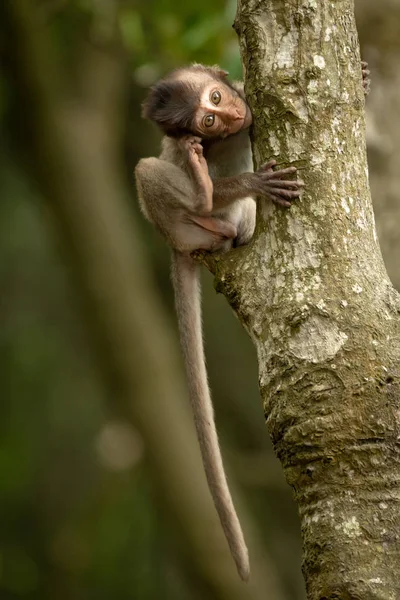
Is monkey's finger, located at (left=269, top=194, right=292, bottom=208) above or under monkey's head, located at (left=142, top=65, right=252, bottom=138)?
under

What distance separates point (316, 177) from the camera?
119 inches

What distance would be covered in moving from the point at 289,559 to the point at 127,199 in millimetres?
3273

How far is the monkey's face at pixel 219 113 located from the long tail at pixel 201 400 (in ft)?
2.25

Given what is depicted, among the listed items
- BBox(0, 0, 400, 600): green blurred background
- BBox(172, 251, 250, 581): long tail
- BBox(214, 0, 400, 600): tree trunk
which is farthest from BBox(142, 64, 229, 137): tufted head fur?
BBox(0, 0, 400, 600): green blurred background

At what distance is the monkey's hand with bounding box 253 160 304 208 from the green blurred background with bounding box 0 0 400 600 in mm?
1800

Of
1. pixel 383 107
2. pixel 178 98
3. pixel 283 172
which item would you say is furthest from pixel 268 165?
pixel 383 107

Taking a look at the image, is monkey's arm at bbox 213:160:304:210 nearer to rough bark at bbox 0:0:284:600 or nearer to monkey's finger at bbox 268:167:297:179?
monkey's finger at bbox 268:167:297:179

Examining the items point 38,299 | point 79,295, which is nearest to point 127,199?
point 79,295

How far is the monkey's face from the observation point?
3844 millimetres

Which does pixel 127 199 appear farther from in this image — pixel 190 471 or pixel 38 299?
pixel 38 299

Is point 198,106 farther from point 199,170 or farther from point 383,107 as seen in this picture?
point 383,107

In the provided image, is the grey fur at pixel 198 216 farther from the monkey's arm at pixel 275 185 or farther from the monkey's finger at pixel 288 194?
the monkey's finger at pixel 288 194

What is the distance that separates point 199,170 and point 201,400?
96 cm

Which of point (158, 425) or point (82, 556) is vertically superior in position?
point (158, 425)
